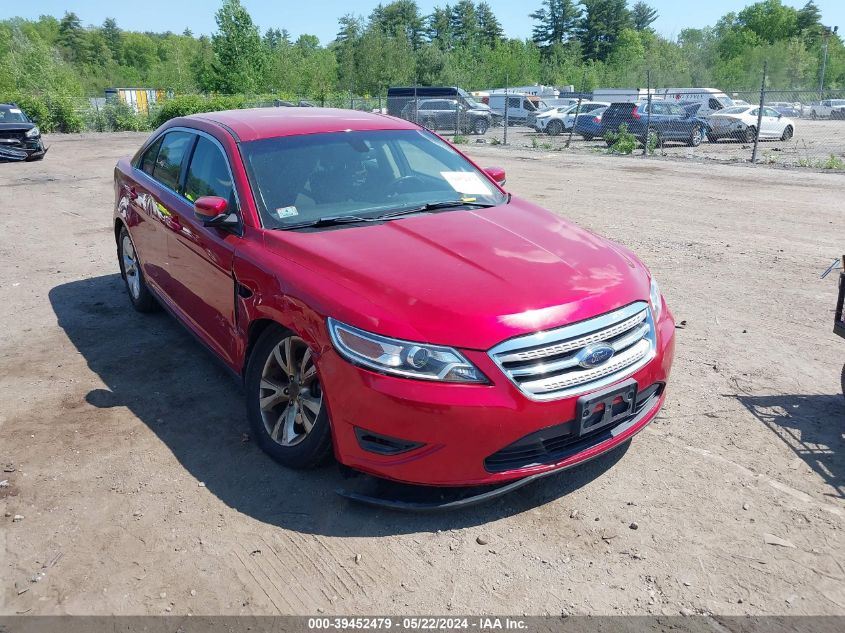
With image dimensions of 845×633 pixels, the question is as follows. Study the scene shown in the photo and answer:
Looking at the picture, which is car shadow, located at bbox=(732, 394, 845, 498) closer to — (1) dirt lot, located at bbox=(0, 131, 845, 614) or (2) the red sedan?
(1) dirt lot, located at bbox=(0, 131, 845, 614)

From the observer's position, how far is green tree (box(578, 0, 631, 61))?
95.9m

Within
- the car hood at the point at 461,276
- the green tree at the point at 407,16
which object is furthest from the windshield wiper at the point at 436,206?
the green tree at the point at 407,16

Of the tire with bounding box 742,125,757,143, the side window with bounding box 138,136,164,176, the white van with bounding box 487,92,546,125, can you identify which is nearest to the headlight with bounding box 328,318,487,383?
the side window with bounding box 138,136,164,176

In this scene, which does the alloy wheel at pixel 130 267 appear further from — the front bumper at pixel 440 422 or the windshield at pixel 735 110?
the windshield at pixel 735 110

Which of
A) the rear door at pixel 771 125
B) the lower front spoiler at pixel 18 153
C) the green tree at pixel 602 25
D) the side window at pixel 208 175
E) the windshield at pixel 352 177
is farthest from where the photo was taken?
the green tree at pixel 602 25

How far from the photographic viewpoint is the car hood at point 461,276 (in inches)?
120

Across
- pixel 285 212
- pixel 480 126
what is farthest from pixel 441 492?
pixel 480 126

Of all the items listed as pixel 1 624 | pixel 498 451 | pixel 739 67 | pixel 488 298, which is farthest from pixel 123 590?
pixel 739 67

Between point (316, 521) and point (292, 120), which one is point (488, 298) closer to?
point (316, 521)

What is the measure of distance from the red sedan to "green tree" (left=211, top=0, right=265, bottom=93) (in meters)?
46.7

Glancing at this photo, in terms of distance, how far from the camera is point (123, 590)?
9.50 feet

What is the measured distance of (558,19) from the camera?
326 ft

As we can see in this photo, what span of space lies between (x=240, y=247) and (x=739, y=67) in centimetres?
7403

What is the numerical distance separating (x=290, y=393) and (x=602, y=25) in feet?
341
